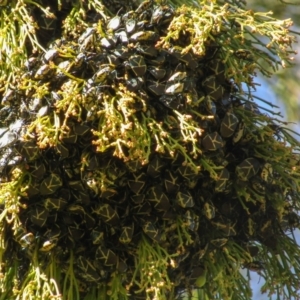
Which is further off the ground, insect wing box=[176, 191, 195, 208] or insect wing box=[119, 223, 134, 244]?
insect wing box=[176, 191, 195, 208]

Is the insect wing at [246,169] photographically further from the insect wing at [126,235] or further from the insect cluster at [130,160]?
the insect wing at [126,235]

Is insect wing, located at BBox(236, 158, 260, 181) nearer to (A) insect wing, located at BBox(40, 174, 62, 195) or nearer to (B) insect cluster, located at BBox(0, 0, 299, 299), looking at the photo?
(B) insect cluster, located at BBox(0, 0, 299, 299)

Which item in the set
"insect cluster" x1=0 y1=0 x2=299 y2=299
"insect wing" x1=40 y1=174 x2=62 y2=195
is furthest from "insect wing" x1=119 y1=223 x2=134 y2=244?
"insect wing" x1=40 y1=174 x2=62 y2=195

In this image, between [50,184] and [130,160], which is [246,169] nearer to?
[130,160]

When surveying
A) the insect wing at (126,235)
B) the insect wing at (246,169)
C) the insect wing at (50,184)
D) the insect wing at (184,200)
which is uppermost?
the insect wing at (50,184)

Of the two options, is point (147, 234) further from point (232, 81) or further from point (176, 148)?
point (232, 81)

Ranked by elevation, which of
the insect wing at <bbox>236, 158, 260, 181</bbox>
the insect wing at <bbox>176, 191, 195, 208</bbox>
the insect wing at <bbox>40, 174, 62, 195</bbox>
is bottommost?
the insect wing at <bbox>176, 191, 195, 208</bbox>

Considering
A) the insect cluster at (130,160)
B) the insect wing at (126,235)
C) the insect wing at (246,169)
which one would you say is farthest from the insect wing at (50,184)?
the insect wing at (246,169)

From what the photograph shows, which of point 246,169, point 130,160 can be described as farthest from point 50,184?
point 246,169

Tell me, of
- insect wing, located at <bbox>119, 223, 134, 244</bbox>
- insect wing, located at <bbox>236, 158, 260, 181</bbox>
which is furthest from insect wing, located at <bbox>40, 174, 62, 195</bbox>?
insect wing, located at <bbox>236, 158, 260, 181</bbox>
